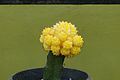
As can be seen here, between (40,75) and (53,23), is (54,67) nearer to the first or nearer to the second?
(40,75)

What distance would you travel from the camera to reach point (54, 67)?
1220 mm

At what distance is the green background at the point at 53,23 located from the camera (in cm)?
200

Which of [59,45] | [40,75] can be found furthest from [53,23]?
[59,45]

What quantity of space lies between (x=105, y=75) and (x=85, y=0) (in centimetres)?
53

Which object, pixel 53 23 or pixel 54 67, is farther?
pixel 53 23

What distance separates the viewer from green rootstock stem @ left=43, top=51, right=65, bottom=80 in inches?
47.8

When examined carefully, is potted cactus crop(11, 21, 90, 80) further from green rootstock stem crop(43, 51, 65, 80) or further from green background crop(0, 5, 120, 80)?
green background crop(0, 5, 120, 80)

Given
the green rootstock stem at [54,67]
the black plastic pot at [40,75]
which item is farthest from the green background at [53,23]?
the green rootstock stem at [54,67]

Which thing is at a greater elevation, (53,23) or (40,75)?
(53,23)

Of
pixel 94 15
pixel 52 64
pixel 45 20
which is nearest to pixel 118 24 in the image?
pixel 94 15

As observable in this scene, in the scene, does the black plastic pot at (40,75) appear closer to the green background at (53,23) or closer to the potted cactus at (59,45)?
the potted cactus at (59,45)

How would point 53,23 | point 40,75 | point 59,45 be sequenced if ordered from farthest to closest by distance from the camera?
point 53,23 → point 40,75 → point 59,45

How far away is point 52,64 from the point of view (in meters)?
1.22

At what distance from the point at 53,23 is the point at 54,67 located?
2.72 feet
